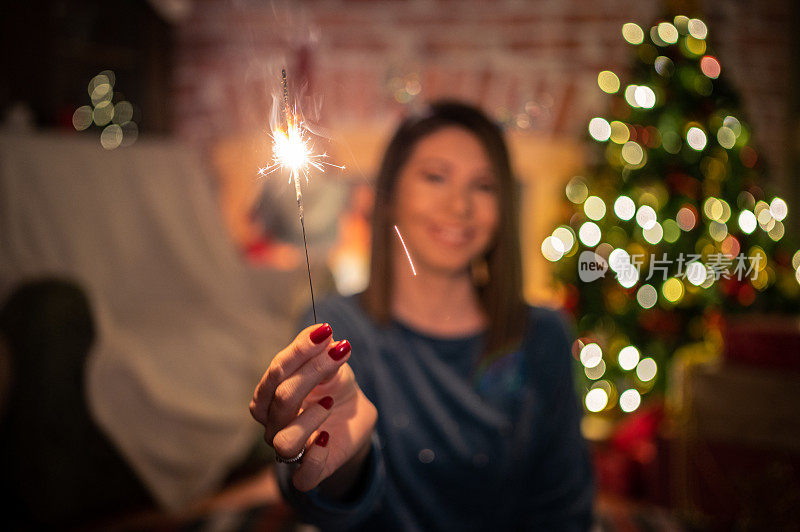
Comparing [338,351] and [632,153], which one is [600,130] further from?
[338,351]

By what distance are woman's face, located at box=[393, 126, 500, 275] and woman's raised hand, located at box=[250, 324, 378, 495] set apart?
135mm

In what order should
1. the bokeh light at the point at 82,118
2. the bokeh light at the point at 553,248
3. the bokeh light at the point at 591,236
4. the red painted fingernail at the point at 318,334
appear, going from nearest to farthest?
1. the red painted fingernail at the point at 318,334
2. the bokeh light at the point at 591,236
3. the bokeh light at the point at 553,248
4. the bokeh light at the point at 82,118

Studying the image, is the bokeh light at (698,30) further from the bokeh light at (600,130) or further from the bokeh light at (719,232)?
the bokeh light at (600,130)

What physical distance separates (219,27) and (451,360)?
2.58 meters

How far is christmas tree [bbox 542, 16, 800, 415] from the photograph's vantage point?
525 mm

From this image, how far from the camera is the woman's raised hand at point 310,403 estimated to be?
0.31m

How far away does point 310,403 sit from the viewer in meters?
0.34

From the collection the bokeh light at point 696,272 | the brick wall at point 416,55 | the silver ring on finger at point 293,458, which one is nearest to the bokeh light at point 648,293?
the bokeh light at point 696,272

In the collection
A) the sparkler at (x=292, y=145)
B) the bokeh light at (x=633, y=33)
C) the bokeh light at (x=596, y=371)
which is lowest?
the bokeh light at (x=596, y=371)

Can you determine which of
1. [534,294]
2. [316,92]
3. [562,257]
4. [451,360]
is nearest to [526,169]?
[534,294]

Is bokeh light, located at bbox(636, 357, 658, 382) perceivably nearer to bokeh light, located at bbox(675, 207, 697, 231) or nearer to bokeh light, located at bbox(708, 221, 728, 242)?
bokeh light, located at bbox(675, 207, 697, 231)

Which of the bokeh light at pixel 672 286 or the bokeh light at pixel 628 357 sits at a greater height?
the bokeh light at pixel 672 286

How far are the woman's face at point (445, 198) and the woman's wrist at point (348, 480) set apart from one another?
0.55 ft

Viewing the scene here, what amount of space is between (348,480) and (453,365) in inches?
7.9
